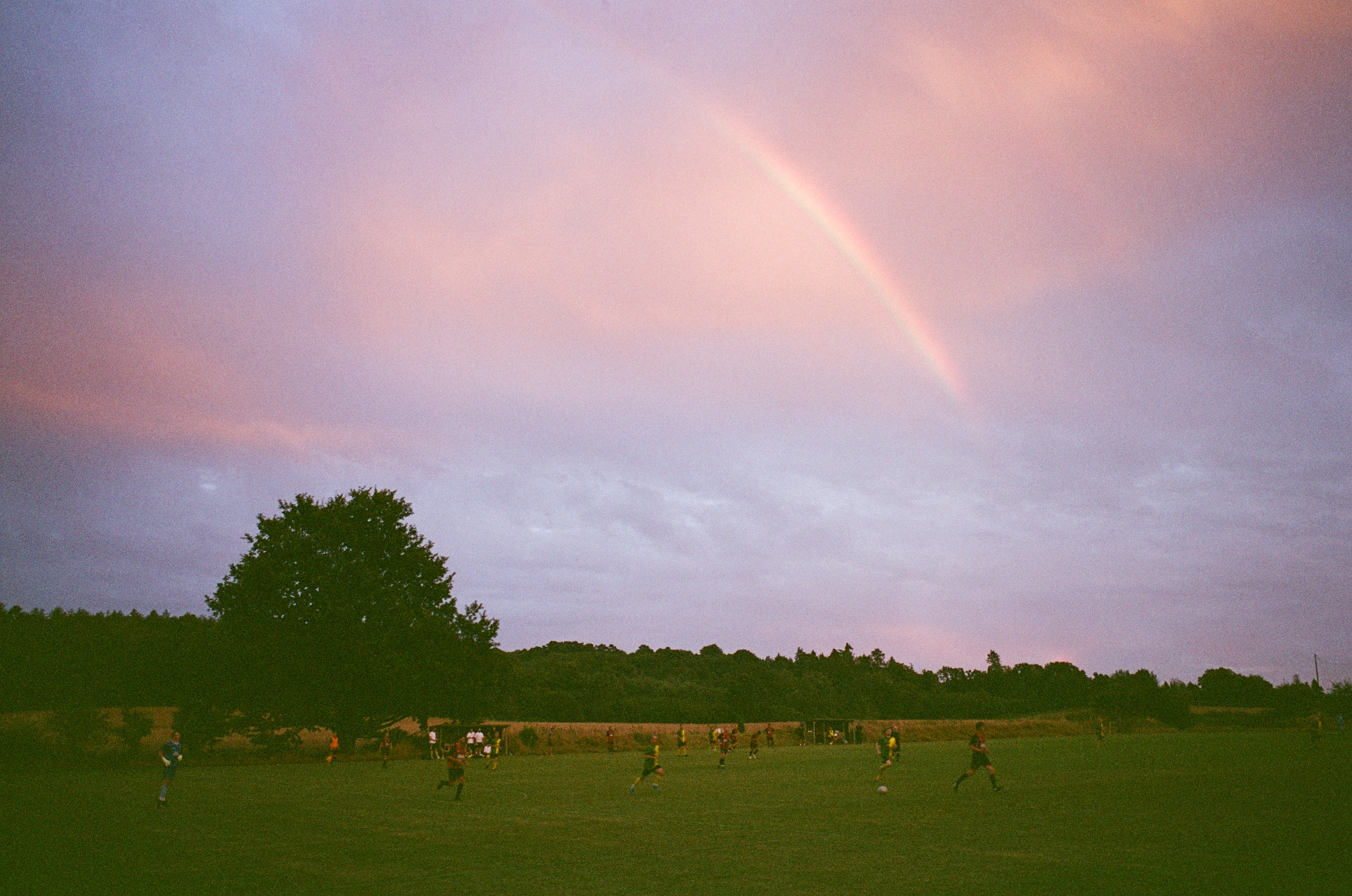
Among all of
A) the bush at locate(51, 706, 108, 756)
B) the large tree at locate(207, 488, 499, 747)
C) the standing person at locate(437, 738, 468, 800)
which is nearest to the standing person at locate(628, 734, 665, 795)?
the standing person at locate(437, 738, 468, 800)

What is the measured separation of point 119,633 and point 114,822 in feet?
202

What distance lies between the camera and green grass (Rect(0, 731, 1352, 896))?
1268cm

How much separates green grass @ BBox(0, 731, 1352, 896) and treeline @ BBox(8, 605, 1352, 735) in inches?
617

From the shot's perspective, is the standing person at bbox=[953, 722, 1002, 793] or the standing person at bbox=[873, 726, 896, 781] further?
the standing person at bbox=[873, 726, 896, 781]

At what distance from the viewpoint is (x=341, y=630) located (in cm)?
5028

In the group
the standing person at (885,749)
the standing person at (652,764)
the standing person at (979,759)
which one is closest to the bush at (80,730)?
the standing person at (652,764)

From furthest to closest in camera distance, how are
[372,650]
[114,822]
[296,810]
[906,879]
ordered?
[372,650]
[296,810]
[114,822]
[906,879]

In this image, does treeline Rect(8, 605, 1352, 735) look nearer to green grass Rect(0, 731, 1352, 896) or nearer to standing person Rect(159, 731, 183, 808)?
green grass Rect(0, 731, 1352, 896)

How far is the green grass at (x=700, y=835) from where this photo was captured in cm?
1268

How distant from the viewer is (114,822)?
67.8ft

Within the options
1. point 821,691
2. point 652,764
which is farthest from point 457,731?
point 821,691

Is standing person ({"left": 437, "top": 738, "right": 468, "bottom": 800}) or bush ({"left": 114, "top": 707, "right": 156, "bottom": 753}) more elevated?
standing person ({"left": 437, "top": 738, "right": 468, "bottom": 800})

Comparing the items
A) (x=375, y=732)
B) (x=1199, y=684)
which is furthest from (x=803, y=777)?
(x=1199, y=684)

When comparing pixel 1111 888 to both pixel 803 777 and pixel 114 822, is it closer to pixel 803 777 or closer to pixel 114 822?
pixel 114 822
